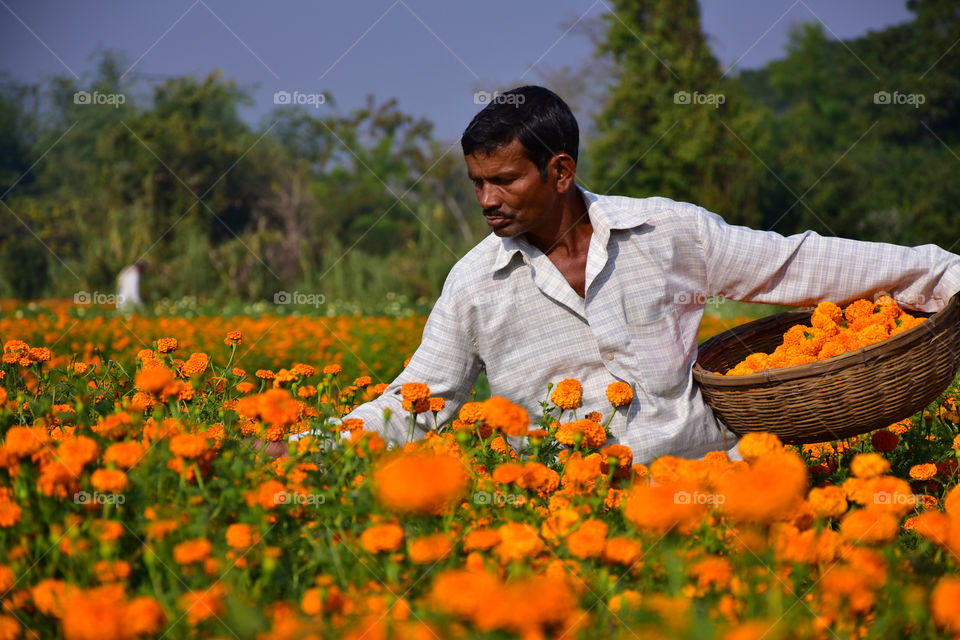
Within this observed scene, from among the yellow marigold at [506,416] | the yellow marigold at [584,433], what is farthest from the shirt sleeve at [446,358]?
the yellow marigold at [506,416]

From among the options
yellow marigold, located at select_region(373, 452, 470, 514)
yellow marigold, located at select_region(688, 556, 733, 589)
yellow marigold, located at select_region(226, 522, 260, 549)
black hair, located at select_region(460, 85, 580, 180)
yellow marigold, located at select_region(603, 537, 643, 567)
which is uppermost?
black hair, located at select_region(460, 85, 580, 180)

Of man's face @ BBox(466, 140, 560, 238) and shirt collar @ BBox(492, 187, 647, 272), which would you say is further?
shirt collar @ BBox(492, 187, 647, 272)

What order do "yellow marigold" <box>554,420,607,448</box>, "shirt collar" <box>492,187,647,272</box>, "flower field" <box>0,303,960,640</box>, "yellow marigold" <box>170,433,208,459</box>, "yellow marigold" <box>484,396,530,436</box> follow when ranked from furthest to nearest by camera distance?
"shirt collar" <box>492,187,647,272</box>
"yellow marigold" <box>554,420,607,448</box>
"yellow marigold" <box>484,396,530,436</box>
"yellow marigold" <box>170,433,208,459</box>
"flower field" <box>0,303,960,640</box>

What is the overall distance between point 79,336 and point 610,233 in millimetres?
5862

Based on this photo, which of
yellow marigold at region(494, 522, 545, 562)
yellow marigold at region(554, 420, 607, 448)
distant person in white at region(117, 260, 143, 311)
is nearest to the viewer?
yellow marigold at region(494, 522, 545, 562)

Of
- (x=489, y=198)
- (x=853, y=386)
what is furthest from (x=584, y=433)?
(x=489, y=198)

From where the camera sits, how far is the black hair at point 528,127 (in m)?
2.49

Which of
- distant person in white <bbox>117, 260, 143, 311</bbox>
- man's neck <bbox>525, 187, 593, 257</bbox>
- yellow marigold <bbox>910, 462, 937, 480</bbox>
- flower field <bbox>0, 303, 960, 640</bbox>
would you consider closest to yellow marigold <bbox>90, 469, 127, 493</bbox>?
flower field <bbox>0, 303, 960, 640</bbox>

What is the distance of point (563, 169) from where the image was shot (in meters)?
2.62

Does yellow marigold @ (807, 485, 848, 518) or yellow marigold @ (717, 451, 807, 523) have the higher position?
yellow marigold @ (717, 451, 807, 523)

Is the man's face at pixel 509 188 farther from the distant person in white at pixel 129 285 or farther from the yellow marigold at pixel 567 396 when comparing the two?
the distant person in white at pixel 129 285

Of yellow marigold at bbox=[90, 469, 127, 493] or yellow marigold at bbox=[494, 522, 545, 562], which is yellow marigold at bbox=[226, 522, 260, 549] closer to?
yellow marigold at bbox=[90, 469, 127, 493]

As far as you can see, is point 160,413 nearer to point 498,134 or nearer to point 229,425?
point 229,425

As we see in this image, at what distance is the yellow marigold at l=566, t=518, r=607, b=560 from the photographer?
132 centimetres
